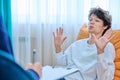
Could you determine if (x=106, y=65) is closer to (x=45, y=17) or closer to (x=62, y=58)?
(x=62, y=58)

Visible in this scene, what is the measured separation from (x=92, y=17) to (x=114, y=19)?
0.58 metres

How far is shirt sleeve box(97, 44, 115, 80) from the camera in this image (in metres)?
1.76

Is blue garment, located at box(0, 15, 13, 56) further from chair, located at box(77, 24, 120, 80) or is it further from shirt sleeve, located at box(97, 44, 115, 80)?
chair, located at box(77, 24, 120, 80)

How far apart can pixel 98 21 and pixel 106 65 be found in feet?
1.54

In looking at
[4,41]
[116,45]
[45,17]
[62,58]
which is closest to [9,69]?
[4,41]

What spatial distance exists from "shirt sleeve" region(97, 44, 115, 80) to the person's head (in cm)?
21

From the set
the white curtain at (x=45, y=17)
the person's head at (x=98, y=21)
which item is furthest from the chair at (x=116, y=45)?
the white curtain at (x=45, y=17)

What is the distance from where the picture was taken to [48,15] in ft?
8.54

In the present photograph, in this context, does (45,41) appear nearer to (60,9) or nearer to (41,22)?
(41,22)

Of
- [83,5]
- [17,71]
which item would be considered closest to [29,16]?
[83,5]

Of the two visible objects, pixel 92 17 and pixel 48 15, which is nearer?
pixel 92 17

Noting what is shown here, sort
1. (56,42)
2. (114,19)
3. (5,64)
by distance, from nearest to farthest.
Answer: (5,64) < (56,42) < (114,19)

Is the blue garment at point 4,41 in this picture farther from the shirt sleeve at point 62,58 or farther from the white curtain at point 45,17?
the white curtain at point 45,17

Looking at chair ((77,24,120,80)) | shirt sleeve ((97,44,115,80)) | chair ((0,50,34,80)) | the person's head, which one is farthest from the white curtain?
chair ((0,50,34,80))
